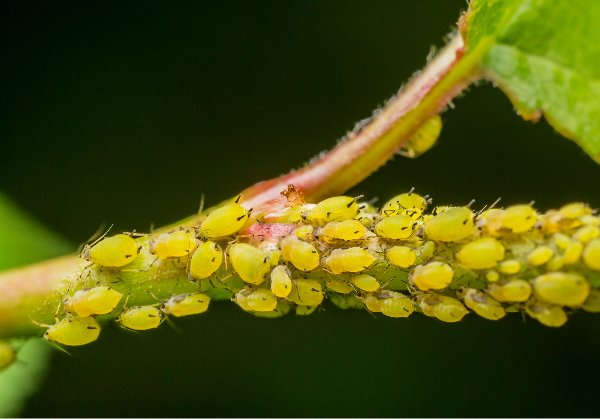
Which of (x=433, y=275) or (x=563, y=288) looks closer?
(x=563, y=288)

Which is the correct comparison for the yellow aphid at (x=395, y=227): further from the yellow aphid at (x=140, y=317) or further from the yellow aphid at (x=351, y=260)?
the yellow aphid at (x=140, y=317)

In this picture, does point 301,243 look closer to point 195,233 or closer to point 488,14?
point 195,233

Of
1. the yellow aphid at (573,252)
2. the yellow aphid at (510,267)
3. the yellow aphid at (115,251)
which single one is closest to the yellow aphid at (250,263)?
the yellow aphid at (115,251)

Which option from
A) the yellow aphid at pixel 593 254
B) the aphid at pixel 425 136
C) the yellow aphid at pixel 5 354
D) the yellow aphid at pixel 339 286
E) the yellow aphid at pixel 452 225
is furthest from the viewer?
the aphid at pixel 425 136

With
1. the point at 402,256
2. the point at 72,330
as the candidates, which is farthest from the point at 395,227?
the point at 72,330

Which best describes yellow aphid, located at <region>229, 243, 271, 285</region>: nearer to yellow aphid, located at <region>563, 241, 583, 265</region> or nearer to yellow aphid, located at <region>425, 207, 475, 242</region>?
yellow aphid, located at <region>425, 207, 475, 242</region>

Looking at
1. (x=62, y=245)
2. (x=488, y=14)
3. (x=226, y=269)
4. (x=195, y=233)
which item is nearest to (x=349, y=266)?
(x=226, y=269)

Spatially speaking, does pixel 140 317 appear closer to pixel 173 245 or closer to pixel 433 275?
pixel 173 245
